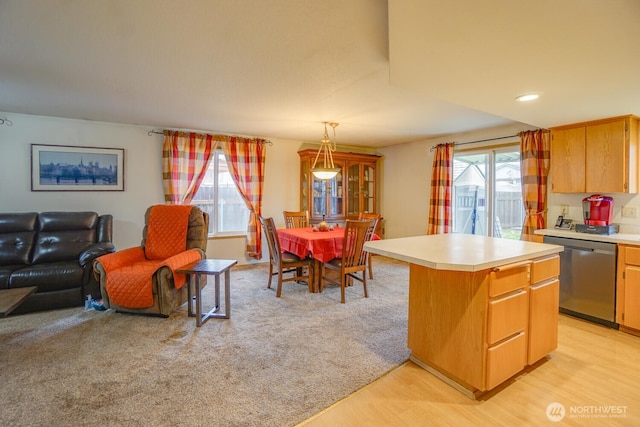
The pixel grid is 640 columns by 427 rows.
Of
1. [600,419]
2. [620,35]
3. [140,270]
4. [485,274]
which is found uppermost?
[620,35]

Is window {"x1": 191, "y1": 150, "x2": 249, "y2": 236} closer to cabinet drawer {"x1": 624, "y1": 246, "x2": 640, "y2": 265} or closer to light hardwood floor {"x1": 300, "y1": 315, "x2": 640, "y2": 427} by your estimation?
light hardwood floor {"x1": 300, "y1": 315, "x2": 640, "y2": 427}

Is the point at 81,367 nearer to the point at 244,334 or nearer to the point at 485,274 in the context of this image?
the point at 244,334

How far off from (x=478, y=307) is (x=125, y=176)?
15.2 ft

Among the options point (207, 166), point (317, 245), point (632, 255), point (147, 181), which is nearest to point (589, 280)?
point (632, 255)

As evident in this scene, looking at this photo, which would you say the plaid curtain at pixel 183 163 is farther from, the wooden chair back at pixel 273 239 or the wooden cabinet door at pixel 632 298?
the wooden cabinet door at pixel 632 298

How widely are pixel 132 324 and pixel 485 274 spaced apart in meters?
3.02

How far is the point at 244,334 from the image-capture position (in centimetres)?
269

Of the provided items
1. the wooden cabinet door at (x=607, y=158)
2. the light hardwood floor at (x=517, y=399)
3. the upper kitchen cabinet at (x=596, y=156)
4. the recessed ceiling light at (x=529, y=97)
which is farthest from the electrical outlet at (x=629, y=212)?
the recessed ceiling light at (x=529, y=97)

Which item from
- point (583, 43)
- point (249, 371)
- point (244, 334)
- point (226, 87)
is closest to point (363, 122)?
point (226, 87)

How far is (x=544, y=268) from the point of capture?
7.04ft

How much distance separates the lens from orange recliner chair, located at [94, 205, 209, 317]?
293cm

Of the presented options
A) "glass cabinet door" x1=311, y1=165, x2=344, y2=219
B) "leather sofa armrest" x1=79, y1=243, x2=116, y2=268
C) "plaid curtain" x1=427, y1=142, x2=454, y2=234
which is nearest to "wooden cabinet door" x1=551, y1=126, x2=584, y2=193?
"plaid curtain" x1=427, y1=142, x2=454, y2=234

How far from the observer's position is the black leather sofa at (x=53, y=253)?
3096mm

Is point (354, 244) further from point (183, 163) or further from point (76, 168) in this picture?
point (76, 168)
